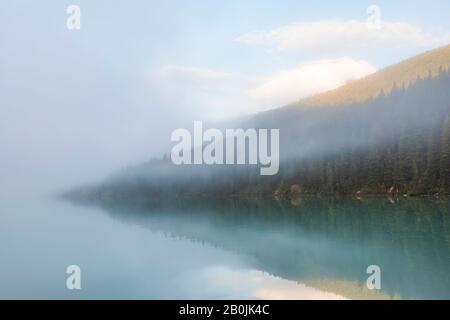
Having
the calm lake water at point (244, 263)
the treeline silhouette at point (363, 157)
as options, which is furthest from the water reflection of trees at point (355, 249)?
the treeline silhouette at point (363, 157)

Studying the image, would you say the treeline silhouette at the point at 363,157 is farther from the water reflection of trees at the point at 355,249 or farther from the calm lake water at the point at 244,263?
the calm lake water at the point at 244,263

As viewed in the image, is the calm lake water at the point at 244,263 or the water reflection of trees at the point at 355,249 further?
the water reflection of trees at the point at 355,249

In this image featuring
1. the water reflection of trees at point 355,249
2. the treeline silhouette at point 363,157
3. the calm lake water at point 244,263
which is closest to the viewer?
the calm lake water at point 244,263

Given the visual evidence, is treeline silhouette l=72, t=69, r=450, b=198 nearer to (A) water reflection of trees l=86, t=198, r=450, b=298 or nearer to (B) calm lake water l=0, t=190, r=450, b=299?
(A) water reflection of trees l=86, t=198, r=450, b=298

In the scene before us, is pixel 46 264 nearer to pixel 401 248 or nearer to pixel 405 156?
pixel 401 248

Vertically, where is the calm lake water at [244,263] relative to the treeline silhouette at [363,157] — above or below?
below

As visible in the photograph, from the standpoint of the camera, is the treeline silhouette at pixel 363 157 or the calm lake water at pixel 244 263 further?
the treeline silhouette at pixel 363 157

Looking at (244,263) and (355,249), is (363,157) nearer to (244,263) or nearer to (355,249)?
(355,249)

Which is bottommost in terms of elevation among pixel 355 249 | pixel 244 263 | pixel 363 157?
pixel 244 263

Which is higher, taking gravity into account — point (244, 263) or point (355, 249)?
point (355, 249)

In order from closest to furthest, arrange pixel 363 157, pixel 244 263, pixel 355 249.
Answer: pixel 244 263 → pixel 355 249 → pixel 363 157

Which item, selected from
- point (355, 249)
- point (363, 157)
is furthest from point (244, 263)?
point (363, 157)

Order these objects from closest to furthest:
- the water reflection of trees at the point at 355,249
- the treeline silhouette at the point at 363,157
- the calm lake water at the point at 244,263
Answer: the calm lake water at the point at 244,263
the water reflection of trees at the point at 355,249
the treeline silhouette at the point at 363,157
